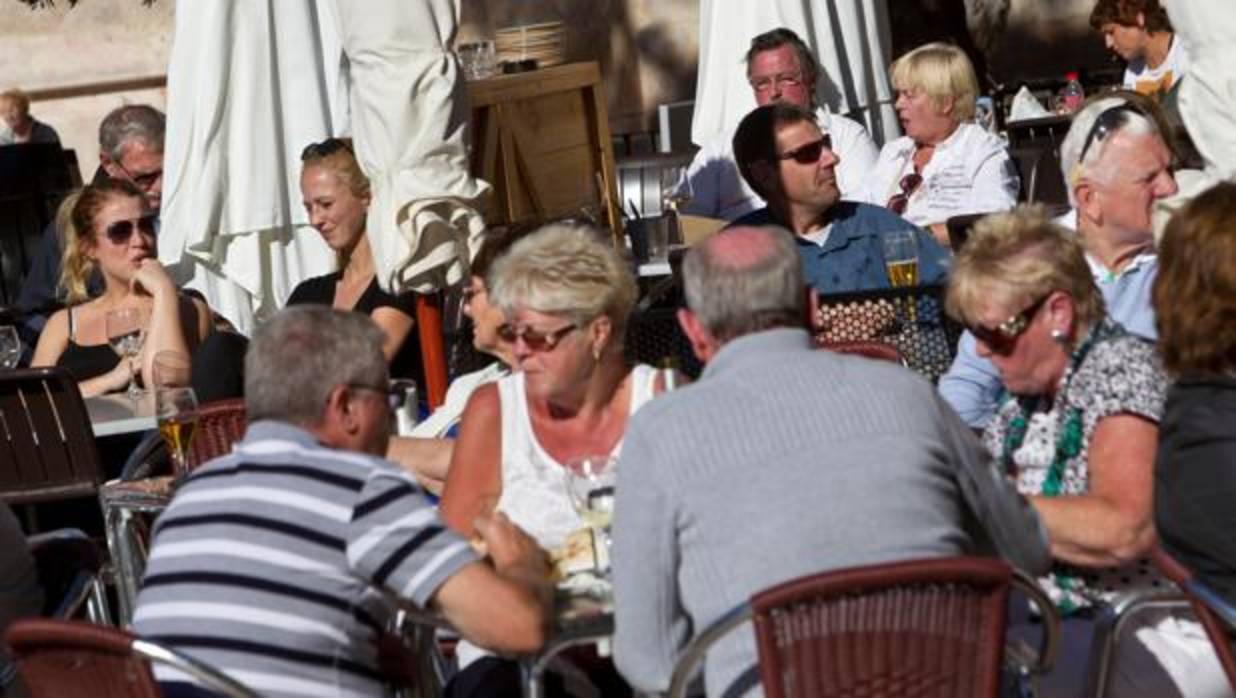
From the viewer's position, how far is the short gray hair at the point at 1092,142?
631 cm

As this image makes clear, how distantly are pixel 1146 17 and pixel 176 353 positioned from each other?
184 inches

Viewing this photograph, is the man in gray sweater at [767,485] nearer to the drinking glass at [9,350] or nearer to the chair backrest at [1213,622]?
the chair backrest at [1213,622]

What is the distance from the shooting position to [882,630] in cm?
416

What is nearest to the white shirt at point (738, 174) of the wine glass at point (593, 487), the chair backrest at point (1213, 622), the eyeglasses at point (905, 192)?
the eyeglasses at point (905, 192)

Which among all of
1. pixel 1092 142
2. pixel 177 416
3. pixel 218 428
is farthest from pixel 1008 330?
pixel 218 428

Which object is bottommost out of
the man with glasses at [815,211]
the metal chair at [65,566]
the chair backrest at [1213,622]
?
the chair backrest at [1213,622]

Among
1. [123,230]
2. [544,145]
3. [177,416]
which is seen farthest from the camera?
[544,145]

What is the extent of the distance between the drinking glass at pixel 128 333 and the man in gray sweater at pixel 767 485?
4184mm

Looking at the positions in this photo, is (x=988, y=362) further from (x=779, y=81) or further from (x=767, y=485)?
(x=779, y=81)

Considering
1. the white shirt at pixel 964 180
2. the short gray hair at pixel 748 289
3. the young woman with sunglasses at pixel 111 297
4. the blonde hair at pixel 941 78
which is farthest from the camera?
the blonde hair at pixel 941 78

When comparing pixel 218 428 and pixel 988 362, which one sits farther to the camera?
pixel 218 428

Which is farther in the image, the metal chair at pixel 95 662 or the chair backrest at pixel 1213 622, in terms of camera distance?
the chair backrest at pixel 1213 622

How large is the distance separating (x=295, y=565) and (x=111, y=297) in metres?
4.33

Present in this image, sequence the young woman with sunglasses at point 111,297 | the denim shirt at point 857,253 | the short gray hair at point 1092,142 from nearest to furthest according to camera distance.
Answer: the short gray hair at point 1092,142 → the denim shirt at point 857,253 → the young woman with sunglasses at point 111,297
